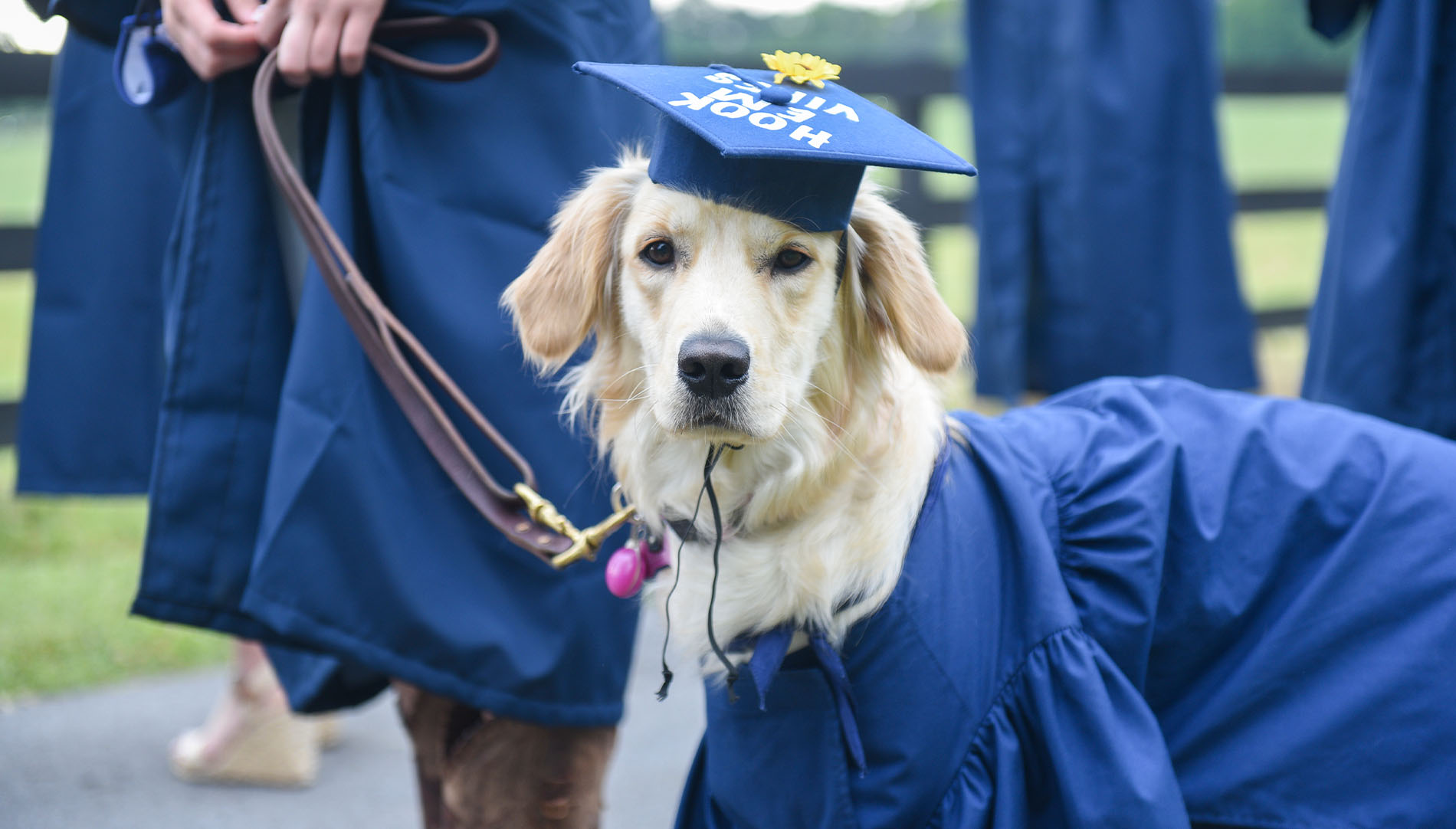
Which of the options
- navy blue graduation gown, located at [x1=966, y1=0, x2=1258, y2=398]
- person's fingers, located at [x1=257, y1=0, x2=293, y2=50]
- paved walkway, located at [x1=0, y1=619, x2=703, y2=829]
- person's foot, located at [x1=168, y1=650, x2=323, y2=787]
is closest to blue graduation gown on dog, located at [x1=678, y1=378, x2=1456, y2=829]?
paved walkway, located at [x1=0, y1=619, x2=703, y2=829]

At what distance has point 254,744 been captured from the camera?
9.01 feet

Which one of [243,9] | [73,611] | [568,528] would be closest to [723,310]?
[568,528]

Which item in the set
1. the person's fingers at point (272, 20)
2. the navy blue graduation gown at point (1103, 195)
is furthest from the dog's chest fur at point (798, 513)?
the navy blue graduation gown at point (1103, 195)

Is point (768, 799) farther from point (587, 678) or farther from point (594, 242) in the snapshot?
point (594, 242)

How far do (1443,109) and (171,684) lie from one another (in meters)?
3.83

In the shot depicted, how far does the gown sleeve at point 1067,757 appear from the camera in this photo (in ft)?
5.10

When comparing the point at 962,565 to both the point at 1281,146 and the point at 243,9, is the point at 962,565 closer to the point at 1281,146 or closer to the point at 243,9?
the point at 243,9

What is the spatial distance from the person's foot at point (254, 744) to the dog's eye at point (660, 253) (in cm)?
166

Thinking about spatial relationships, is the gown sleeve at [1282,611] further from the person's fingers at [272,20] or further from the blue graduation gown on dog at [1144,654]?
the person's fingers at [272,20]

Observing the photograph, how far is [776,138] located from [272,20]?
898 mm

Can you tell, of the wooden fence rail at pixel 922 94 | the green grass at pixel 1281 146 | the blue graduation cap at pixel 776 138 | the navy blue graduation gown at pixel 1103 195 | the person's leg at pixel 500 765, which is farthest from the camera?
the green grass at pixel 1281 146

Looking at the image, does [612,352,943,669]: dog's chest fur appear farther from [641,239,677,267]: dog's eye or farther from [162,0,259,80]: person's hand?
[162,0,259,80]: person's hand

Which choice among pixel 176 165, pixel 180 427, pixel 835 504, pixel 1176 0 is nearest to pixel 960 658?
pixel 835 504

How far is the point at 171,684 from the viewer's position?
333 centimetres
